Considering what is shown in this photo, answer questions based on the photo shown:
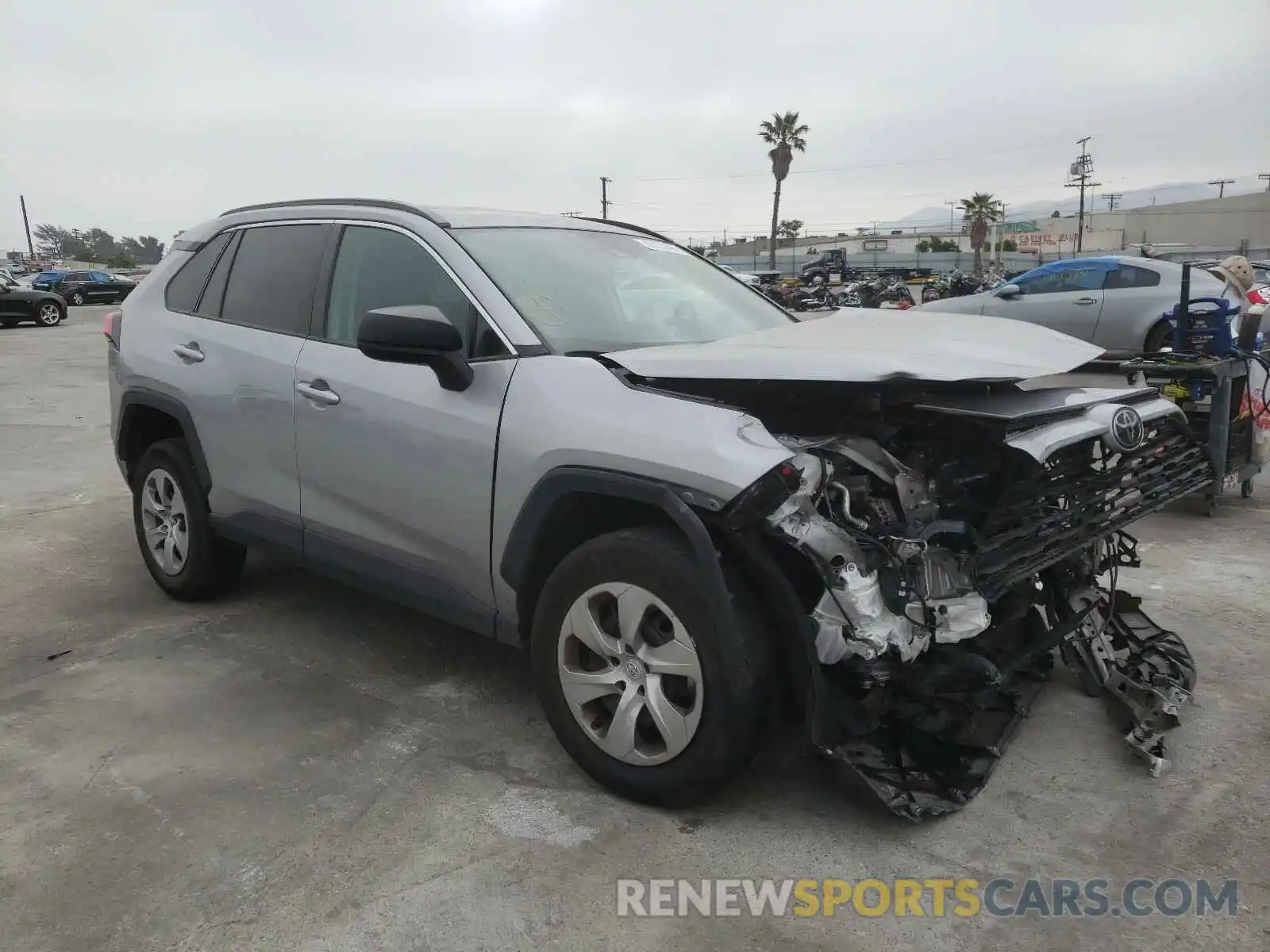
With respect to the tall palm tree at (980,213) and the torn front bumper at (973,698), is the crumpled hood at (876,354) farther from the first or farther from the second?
the tall palm tree at (980,213)

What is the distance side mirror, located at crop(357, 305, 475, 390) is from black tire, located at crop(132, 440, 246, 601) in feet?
5.88

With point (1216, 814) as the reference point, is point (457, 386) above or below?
above

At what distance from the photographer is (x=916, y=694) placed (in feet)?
8.77

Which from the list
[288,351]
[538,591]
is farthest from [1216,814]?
[288,351]

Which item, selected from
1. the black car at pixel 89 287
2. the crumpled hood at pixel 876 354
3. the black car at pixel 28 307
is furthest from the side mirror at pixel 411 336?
the black car at pixel 89 287

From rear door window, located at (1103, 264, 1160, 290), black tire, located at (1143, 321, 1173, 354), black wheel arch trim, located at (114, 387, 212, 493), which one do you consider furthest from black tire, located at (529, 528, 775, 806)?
rear door window, located at (1103, 264, 1160, 290)

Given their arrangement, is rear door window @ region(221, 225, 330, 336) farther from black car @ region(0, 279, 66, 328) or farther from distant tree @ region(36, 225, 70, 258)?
distant tree @ region(36, 225, 70, 258)

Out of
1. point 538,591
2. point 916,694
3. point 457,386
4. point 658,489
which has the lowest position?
point 916,694

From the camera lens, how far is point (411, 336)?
9.36ft

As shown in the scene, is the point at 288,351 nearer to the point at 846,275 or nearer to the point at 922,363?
the point at 922,363

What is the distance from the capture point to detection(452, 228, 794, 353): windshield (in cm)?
323

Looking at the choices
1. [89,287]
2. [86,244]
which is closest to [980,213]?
[89,287]

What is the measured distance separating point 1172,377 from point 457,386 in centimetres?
Answer: 386

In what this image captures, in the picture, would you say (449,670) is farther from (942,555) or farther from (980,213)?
(980,213)
